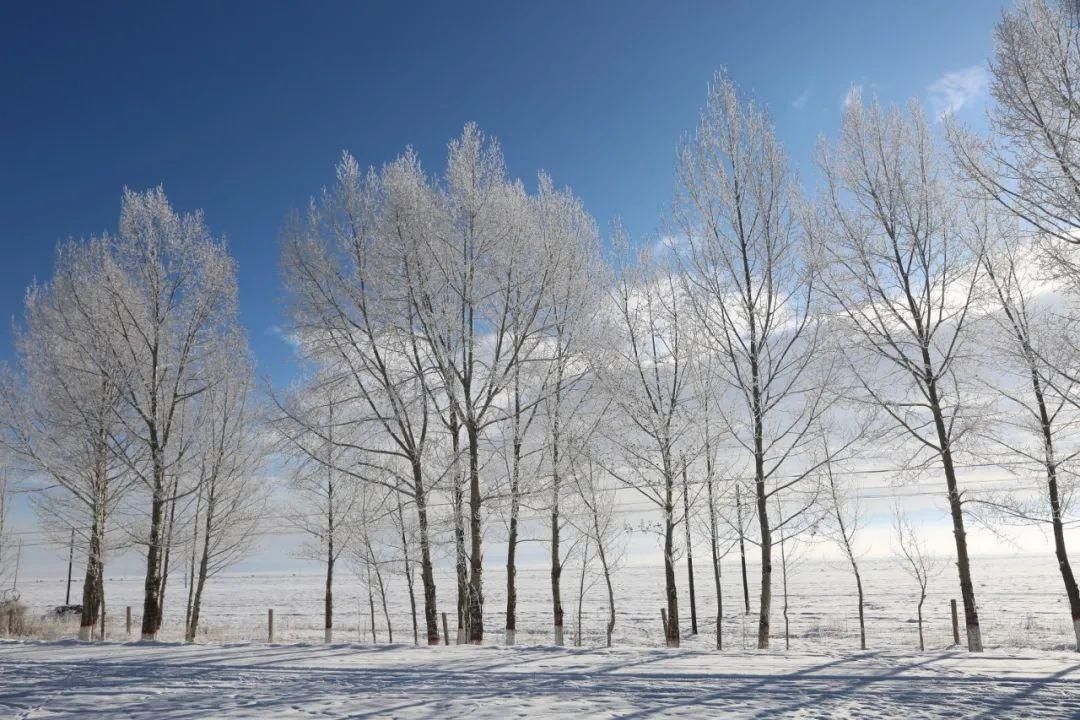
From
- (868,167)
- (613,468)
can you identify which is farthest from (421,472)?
(868,167)

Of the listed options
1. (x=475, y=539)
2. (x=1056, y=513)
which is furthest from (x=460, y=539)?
(x=1056, y=513)

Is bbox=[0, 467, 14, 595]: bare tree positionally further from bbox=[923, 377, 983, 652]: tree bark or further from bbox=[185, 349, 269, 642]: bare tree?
bbox=[923, 377, 983, 652]: tree bark

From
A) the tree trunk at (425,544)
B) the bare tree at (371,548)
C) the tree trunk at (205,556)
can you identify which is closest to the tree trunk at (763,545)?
the tree trunk at (425,544)

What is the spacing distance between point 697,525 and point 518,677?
34.3ft

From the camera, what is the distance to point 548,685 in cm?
627

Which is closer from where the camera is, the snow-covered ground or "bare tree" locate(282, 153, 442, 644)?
"bare tree" locate(282, 153, 442, 644)

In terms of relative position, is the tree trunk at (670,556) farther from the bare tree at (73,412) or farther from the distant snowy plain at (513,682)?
the bare tree at (73,412)

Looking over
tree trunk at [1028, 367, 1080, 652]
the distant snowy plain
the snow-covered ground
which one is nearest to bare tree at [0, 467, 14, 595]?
the snow-covered ground

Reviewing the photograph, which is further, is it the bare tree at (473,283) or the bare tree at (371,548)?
the bare tree at (371,548)

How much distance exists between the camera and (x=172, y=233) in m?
15.6

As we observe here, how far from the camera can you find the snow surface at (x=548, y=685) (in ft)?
17.2

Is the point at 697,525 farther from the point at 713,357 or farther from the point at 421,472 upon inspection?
the point at 421,472

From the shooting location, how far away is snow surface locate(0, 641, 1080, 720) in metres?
5.23

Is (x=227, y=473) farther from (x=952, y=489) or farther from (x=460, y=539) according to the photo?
(x=952, y=489)
